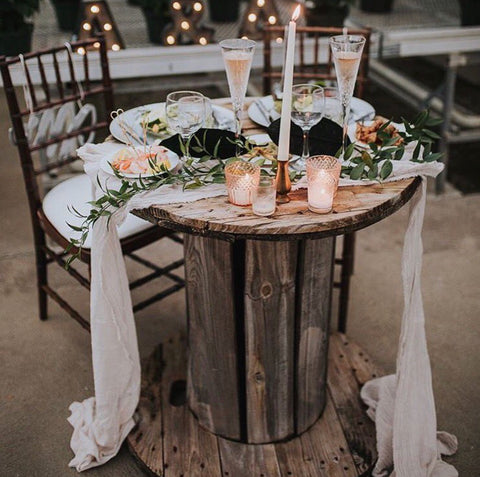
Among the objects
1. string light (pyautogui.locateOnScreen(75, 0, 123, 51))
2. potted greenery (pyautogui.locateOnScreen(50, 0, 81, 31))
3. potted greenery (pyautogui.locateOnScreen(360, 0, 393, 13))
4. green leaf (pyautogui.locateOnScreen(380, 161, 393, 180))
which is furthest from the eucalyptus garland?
potted greenery (pyautogui.locateOnScreen(360, 0, 393, 13))

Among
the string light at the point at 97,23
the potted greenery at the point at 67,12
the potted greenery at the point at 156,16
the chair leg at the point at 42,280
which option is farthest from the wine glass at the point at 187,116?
the potted greenery at the point at 67,12

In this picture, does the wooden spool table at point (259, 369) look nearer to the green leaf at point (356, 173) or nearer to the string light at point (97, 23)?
the green leaf at point (356, 173)

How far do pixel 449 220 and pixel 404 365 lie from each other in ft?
4.77

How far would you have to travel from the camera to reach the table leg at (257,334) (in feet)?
4.92

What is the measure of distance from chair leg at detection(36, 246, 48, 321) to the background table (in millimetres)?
541

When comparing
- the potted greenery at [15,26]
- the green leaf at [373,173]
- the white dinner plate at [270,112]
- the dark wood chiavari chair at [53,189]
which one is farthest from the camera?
the potted greenery at [15,26]

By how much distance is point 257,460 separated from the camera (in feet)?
5.53

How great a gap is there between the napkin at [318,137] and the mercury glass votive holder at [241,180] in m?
0.24

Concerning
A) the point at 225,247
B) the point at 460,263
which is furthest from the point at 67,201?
the point at 460,263

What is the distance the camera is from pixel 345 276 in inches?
82.8

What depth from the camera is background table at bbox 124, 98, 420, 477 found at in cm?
141

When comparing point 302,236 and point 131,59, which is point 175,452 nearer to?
point 302,236

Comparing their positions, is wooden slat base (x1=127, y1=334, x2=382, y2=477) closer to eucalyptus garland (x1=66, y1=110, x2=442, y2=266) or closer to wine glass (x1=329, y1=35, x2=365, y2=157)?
eucalyptus garland (x1=66, y1=110, x2=442, y2=266)

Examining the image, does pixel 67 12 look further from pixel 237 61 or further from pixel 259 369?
pixel 259 369
